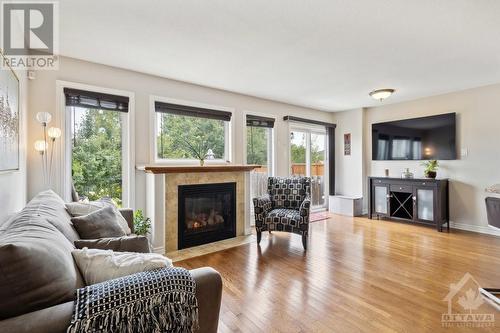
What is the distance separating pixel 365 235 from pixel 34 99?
4.78m

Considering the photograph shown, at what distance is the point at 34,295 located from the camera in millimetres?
848

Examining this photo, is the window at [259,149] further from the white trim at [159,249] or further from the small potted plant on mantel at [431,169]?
the small potted plant on mantel at [431,169]

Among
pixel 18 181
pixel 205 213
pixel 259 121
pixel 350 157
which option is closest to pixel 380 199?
pixel 350 157

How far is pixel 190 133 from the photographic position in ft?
12.9

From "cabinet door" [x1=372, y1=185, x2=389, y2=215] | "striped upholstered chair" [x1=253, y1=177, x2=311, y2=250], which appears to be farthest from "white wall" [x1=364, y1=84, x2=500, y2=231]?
"striped upholstered chair" [x1=253, y1=177, x2=311, y2=250]

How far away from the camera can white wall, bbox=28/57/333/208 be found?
2.75m

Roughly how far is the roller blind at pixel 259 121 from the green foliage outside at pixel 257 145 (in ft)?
0.30

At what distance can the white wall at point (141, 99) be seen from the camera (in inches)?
108

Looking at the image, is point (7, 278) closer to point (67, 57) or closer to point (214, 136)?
point (67, 57)

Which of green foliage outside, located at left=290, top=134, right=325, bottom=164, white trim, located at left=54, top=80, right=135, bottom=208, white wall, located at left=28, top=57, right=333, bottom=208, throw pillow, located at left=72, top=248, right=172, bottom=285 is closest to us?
throw pillow, located at left=72, top=248, right=172, bottom=285

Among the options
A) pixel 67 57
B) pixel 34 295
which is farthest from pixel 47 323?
pixel 67 57

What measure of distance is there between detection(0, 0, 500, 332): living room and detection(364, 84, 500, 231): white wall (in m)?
0.03

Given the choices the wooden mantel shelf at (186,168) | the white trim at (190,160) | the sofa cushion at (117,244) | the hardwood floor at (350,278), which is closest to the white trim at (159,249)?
the hardwood floor at (350,278)

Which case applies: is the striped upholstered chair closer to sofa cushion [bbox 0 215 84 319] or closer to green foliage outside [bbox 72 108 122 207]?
green foliage outside [bbox 72 108 122 207]
